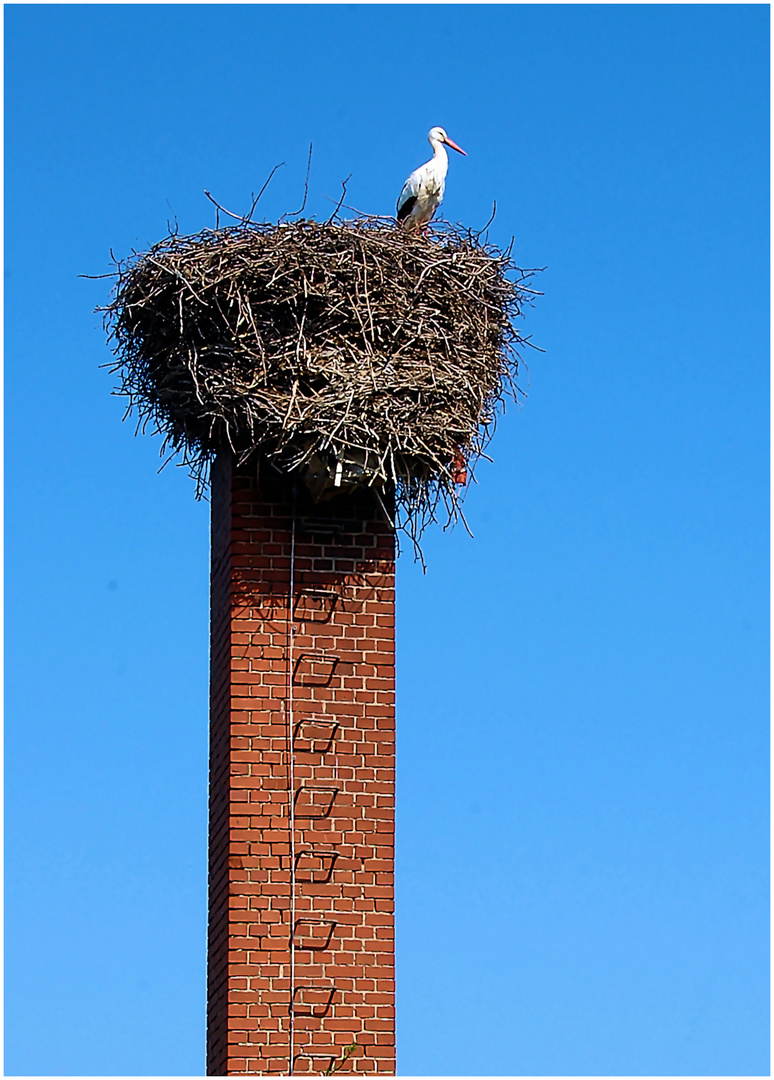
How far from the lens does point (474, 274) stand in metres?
11.3

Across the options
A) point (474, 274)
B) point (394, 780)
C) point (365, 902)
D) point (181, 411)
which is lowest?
point (365, 902)

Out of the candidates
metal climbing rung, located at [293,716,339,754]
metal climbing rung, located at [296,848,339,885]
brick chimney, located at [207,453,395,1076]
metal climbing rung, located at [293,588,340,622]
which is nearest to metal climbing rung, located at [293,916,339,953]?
brick chimney, located at [207,453,395,1076]

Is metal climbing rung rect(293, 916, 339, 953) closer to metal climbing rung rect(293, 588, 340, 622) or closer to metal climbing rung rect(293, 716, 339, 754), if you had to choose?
metal climbing rung rect(293, 716, 339, 754)

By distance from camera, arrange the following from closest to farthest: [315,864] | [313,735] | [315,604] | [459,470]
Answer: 1. [315,864]
2. [313,735]
3. [315,604]
4. [459,470]

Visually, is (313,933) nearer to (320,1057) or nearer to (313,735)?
(320,1057)

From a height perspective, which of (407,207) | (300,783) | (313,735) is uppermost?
(407,207)

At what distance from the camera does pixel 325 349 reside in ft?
35.4

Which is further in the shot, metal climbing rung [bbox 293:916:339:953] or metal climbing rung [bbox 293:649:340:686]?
metal climbing rung [bbox 293:649:340:686]

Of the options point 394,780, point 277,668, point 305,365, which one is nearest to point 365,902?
point 394,780

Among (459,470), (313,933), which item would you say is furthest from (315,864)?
(459,470)

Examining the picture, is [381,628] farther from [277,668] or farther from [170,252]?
[170,252]

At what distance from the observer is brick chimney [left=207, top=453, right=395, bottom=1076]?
397 inches

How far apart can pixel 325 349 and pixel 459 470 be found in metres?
1.05

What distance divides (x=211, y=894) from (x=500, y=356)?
3.54 metres
